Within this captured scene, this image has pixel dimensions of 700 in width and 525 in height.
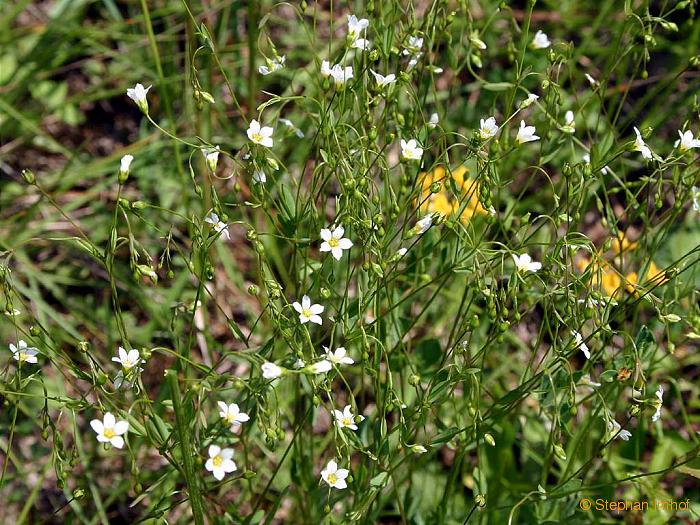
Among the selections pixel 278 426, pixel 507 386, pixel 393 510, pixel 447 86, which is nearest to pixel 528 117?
pixel 447 86

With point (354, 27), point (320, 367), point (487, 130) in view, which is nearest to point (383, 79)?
point (354, 27)

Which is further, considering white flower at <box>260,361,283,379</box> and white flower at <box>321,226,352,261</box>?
white flower at <box>321,226,352,261</box>

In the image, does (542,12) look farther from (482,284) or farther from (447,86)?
(482,284)

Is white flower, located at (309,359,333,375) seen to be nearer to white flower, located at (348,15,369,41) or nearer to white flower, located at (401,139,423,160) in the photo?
white flower, located at (401,139,423,160)

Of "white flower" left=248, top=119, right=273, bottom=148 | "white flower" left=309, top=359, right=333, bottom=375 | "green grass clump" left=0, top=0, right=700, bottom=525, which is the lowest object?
"green grass clump" left=0, top=0, right=700, bottom=525

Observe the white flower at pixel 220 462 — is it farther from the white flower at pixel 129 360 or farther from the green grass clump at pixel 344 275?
the white flower at pixel 129 360

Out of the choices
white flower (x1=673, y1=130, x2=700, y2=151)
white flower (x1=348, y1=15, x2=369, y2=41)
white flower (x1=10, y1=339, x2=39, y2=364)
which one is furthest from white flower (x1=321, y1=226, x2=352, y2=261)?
white flower (x1=673, y1=130, x2=700, y2=151)
